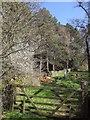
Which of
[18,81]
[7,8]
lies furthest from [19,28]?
[18,81]

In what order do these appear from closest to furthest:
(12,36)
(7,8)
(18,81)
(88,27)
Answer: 1. (12,36)
2. (7,8)
3. (18,81)
4. (88,27)

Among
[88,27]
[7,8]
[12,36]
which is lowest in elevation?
[12,36]

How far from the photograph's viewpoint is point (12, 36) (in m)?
9.05

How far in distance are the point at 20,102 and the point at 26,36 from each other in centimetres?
278

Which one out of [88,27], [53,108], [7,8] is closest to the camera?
[7,8]

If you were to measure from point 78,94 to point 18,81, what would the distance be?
2857 millimetres

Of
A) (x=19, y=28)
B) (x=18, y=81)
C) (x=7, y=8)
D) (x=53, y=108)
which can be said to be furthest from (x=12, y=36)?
(x=53, y=108)

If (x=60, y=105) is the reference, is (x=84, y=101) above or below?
above

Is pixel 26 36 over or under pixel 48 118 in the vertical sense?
over

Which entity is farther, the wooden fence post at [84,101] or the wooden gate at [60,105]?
the wooden gate at [60,105]

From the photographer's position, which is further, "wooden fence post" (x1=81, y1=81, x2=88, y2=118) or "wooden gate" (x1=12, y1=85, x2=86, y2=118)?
"wooden gate" (x1=12, y1=85, x2=86, y2=118)

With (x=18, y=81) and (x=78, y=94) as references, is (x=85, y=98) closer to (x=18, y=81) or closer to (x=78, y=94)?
(x=78, y=94)

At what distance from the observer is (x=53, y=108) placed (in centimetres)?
1038

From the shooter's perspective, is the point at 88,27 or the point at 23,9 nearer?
the point at 23,9
